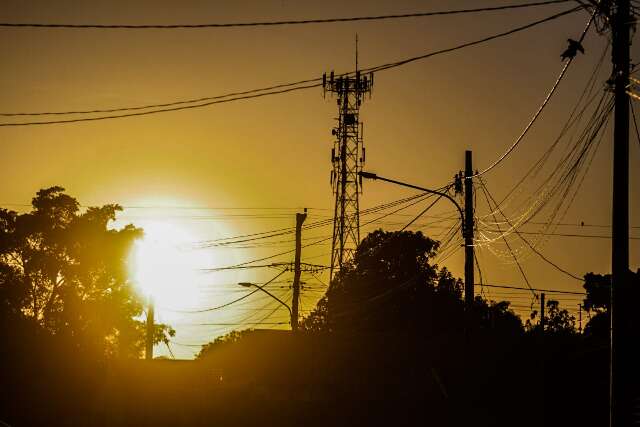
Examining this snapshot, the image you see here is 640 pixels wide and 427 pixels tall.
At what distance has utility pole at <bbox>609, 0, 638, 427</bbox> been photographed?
1684 cm

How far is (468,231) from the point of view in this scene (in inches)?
1123

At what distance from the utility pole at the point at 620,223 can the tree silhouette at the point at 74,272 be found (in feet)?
123

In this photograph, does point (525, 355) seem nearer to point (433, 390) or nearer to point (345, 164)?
point (433, 390)

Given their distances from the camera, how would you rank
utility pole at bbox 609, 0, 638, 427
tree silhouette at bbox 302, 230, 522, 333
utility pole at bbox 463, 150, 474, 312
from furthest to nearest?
tree silhouette at bbox 302, 230, 522, 333, utility pole at bbox 463, 150, 474, 312, utility pole at bbox 609, 0, 638, 427

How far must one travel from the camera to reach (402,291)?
7900cm

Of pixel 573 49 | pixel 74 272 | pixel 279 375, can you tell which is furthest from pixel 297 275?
pixel 573 49

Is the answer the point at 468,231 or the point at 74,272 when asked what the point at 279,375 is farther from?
the point at 468,231

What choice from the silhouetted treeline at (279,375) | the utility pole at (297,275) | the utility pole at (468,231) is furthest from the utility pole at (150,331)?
the utility pole at (468,231)

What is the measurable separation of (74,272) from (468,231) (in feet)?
97.7

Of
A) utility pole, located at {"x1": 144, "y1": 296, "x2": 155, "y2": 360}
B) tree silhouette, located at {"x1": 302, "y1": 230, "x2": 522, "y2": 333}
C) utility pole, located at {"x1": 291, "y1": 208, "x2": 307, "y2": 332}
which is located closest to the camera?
utility pole, located at {"x1": 291, "y1": 208, "x2": 307, "y2": 332}

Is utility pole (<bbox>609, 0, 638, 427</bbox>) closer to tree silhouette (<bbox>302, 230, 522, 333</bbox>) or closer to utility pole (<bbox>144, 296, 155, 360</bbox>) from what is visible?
utility pole (<bbox>144, 296, 155, 360</bbox>)

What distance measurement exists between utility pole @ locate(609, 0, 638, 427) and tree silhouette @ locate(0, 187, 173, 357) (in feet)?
123

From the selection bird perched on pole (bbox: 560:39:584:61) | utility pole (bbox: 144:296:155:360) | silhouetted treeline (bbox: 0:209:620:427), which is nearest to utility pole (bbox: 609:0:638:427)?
bird perched on pole (bbox: 560:39:584:61)

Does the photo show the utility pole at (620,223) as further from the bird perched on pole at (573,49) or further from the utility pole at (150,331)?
the utility pole at (150,331)
